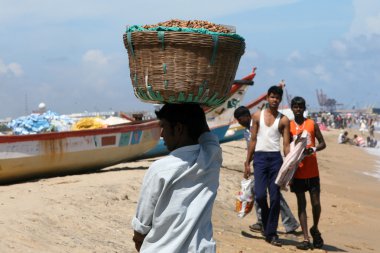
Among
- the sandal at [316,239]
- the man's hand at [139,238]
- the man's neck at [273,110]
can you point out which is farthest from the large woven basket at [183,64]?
the sandal at [316,239]

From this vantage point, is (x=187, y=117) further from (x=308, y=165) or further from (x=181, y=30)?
(x=308, y=165)

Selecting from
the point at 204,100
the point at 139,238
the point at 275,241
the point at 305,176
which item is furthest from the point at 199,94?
the point at 275,241

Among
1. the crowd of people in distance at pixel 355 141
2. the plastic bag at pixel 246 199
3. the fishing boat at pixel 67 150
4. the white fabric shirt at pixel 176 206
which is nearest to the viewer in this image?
the white fabric shirt at pixel 176 206

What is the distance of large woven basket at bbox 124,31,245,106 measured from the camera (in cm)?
310

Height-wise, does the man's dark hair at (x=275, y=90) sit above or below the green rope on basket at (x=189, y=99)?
below

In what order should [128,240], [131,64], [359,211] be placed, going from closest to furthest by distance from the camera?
[131,64]
[128,240]
[359,211]

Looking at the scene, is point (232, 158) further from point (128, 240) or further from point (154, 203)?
point (154, 203)

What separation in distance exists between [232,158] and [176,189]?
14.1 metres

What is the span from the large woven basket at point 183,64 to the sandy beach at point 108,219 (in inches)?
117

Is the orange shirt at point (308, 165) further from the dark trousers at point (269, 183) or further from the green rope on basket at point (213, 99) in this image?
the green rope on basket at point (213, 99)

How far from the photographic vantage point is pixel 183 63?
3119 mm

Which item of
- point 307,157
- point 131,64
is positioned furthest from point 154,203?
point 307,157

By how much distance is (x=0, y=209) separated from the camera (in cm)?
711

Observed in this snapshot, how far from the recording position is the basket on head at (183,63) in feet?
10.2
